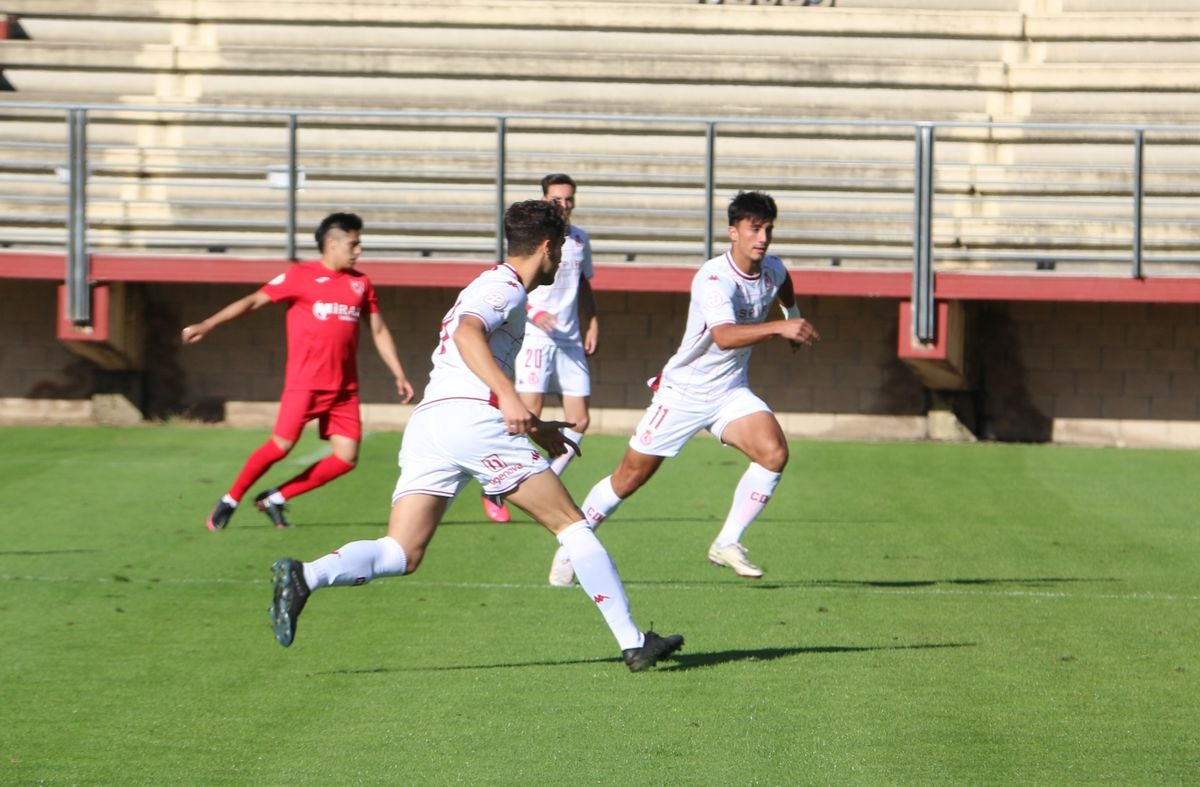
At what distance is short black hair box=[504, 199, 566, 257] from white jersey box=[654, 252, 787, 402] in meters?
2.28

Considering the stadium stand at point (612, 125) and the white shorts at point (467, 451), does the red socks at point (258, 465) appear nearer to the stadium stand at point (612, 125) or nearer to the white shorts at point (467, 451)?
the white shorts at point (467, 451)

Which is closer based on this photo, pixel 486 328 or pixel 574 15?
pixel 486 328

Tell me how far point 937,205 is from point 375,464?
664cm

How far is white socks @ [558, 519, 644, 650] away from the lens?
23.1ft

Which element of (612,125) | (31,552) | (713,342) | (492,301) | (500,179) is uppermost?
(612,125)

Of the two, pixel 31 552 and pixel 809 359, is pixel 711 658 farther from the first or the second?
pixel 809 359

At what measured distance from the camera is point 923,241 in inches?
641

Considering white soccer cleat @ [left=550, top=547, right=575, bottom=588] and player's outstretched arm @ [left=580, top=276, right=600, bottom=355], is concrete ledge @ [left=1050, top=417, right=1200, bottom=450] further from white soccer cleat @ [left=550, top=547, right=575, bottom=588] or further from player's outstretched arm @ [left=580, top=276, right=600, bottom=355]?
white soccer cleat @ [left=550, top=547, right=575, bottom=588]

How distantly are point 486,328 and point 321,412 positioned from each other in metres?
4.87

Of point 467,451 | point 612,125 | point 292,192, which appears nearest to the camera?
point 467,451

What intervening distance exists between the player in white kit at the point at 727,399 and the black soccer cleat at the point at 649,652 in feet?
6.44

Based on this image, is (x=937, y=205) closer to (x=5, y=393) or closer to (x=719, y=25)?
(x=719, y=25)

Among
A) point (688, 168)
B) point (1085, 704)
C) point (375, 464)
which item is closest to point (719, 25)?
point (688, 168)

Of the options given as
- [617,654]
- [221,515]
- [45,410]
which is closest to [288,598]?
[617,654]
